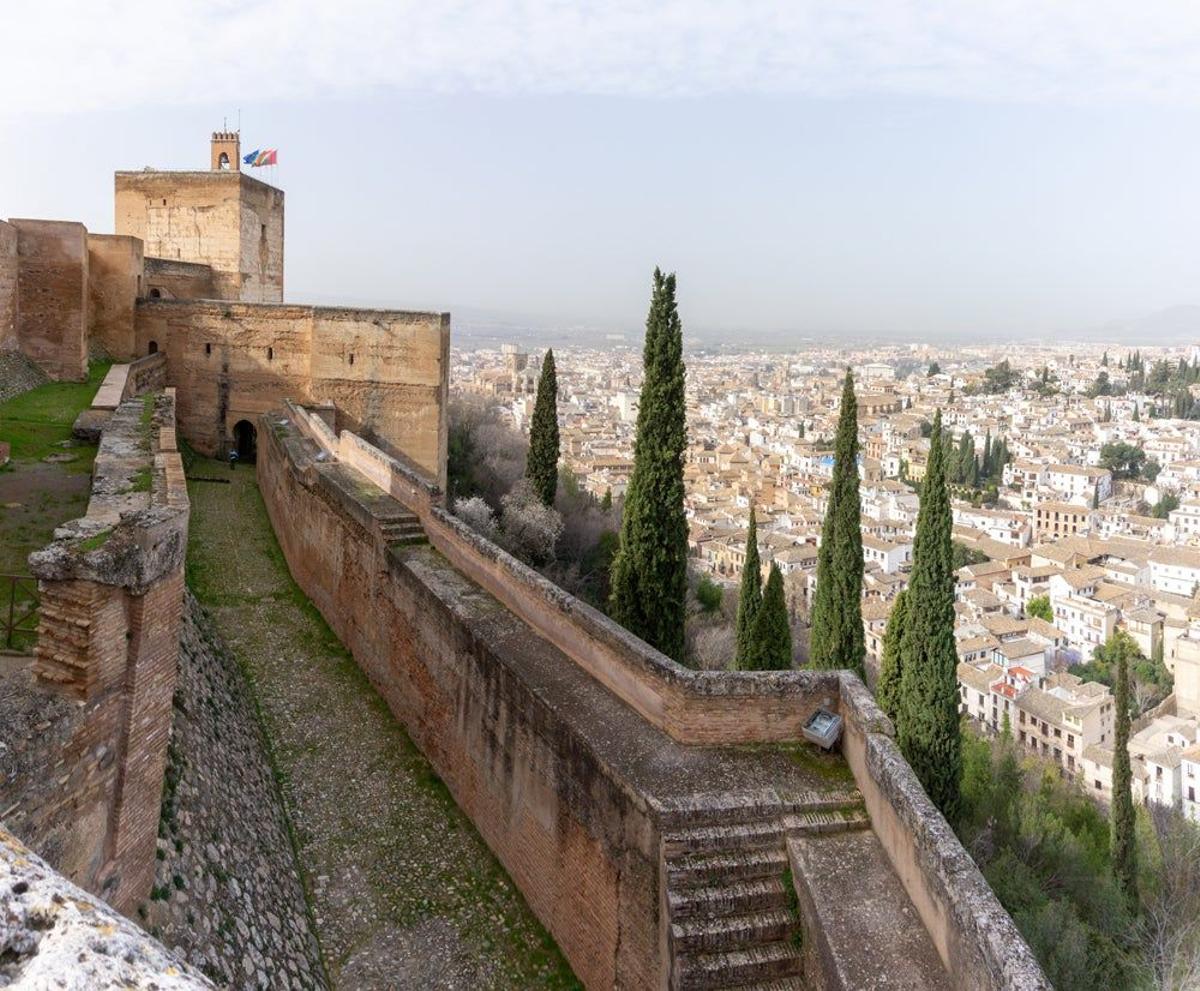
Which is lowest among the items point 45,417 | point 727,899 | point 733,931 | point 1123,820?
point 1123,820

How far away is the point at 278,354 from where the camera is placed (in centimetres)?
1891

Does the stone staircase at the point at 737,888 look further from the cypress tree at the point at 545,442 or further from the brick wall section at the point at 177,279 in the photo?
the brick wall section at the point at 177,279

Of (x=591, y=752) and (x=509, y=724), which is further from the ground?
(x=591, y=752)

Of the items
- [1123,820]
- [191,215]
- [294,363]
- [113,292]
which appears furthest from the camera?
[191,215]

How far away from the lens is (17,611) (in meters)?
4.92

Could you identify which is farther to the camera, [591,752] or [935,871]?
[591,752]

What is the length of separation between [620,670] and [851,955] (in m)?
2.35

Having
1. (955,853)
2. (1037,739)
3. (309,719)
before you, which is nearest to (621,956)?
(955,853)

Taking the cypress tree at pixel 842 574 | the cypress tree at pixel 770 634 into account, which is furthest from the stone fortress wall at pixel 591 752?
the cypress tree at pixel 842 574

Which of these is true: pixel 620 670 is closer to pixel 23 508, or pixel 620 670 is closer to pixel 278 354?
pixel 23 508

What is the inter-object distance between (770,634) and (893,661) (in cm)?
229

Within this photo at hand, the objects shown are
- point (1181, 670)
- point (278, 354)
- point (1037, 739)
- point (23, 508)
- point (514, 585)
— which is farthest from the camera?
point (1181, 670)

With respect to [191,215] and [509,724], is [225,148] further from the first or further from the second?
[509,724]

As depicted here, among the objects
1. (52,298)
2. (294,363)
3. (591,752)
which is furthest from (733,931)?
(294,363)
